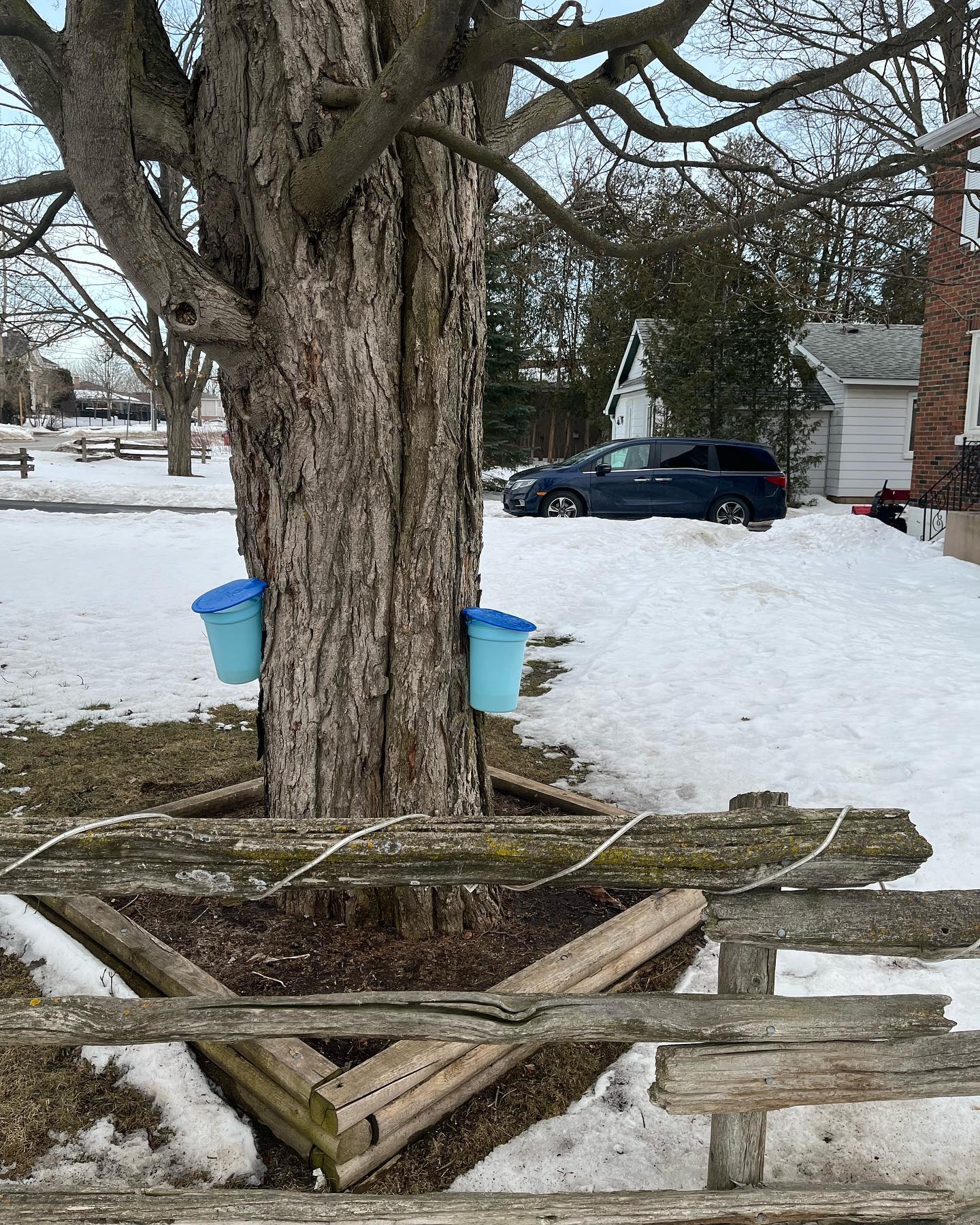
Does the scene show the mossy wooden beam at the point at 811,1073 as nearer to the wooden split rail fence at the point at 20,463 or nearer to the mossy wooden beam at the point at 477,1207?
the mossy wooden beam at the point at 477,1207

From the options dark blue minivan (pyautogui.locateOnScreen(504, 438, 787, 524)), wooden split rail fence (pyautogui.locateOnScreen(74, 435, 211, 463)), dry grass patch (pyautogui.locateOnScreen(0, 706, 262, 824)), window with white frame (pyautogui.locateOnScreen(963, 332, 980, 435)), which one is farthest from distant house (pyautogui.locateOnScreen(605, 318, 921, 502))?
dry grass patch (pyautogui.locateOnScreen(0, 706, 262, 824))

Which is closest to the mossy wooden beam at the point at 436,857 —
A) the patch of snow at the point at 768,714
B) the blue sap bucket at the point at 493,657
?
the patch of snow at the point at 768,714

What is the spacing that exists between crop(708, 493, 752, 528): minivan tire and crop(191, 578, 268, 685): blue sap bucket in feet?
47.1

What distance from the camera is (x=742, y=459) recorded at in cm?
1670

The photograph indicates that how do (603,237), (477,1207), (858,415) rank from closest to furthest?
1. (477,1207)
2. (603,237)
3. (858,415)

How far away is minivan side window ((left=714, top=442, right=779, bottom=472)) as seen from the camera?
54.6ft

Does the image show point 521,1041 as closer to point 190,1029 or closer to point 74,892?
point 190,1029

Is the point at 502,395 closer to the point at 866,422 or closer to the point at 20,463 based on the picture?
the point at 866,422

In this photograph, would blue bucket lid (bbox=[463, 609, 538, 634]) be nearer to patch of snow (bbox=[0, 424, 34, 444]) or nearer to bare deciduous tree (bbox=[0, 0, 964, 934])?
bare deciduous tree (bbox=[0, 0, 964, 934])

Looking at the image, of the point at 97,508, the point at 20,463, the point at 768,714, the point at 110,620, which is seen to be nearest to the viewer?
the point at 768,714

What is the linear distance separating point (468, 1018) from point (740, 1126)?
0.74 meters

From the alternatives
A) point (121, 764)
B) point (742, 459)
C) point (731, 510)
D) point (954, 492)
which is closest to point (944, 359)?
point (954, 492)

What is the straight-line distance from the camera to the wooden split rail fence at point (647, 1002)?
7.04 ft

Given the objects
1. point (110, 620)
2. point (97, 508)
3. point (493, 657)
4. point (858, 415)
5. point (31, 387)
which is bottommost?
point (110, 620)
